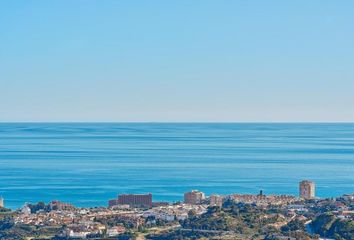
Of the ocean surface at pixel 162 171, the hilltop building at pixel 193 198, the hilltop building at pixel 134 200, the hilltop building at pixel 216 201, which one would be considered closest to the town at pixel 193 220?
the hilltop building at pixel 216 201

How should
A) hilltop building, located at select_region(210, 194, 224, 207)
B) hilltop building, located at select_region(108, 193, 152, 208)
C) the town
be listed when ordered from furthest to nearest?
hilltop building, located at select_region(108, 193, 152, 208) → hilltop building, located at select_region(210, 194, 224, 207) → the town

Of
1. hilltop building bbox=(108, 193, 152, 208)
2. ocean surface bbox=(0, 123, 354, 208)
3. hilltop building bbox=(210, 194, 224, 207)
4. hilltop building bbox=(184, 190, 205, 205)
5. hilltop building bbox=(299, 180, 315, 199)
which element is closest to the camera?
hilltop building bbox=(210, 194, 224, 207)

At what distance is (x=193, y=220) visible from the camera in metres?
43.8

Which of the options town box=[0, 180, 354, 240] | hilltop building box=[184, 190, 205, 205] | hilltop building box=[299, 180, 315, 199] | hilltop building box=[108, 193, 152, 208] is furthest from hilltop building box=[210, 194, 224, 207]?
hilltop building box=[299, 180, 315, 199]

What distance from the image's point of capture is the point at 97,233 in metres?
40.8

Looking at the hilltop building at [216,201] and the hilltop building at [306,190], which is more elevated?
the hilltop building at [306,190]

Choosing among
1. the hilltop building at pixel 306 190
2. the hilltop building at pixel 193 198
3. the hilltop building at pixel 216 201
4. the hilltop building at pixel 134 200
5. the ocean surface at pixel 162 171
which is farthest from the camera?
the ocean surface at pixel 162 171

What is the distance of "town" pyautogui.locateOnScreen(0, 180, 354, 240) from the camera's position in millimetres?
40438

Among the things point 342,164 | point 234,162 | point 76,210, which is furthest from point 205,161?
point 76,210

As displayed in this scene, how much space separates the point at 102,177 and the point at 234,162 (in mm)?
18088

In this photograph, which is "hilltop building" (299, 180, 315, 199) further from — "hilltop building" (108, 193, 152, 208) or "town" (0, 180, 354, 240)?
"hilltop building" (108, 193, 152, 208)

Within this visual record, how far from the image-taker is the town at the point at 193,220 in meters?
40.4

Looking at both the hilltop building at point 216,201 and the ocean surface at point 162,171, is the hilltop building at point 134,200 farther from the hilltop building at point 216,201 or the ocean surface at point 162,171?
the ocean surface at point 162,171

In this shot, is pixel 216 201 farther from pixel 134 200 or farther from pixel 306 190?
pixel 306 190
